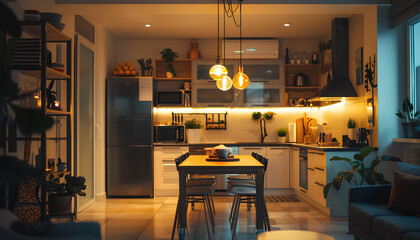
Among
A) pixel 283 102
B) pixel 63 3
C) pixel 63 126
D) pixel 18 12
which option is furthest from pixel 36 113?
pixel 283 102

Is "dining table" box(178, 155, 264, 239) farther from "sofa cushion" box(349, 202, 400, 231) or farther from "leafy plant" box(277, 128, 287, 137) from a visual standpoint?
"leafy plant" box(277, 128, 287, 137)

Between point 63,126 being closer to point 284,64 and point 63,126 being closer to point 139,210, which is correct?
point 139,210

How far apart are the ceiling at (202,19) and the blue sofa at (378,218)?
2495 mm

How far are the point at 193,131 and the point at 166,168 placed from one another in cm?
81

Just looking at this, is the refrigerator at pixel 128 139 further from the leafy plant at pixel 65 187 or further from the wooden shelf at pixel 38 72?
the wooden shelf at pixel 38 72

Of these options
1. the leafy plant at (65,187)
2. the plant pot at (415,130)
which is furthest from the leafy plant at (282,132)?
the leafy plant at (65,187)

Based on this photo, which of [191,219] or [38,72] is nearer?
[38,72]

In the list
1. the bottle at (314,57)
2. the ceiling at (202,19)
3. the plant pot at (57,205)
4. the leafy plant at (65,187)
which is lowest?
the plant pot at (57,205)

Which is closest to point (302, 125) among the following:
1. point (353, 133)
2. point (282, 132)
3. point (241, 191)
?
point (282, 132)

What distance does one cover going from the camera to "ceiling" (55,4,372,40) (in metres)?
5.13

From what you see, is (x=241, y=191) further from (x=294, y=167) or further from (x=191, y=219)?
(x=294, y=167)

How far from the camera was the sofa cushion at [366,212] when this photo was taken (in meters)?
3.30

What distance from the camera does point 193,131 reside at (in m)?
7.20

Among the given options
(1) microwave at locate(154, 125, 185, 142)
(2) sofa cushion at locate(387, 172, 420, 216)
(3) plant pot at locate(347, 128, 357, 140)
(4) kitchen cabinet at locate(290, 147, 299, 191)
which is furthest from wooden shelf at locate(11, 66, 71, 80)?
(4) kitchen cabinet at locate(290, 147, 299, 191)
